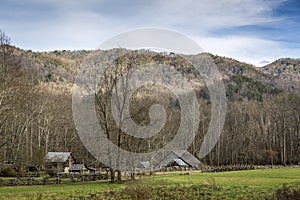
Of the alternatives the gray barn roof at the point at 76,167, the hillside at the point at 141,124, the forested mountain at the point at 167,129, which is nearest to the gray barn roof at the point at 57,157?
the forested mountain at the point at 167,129

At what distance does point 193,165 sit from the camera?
215 ft

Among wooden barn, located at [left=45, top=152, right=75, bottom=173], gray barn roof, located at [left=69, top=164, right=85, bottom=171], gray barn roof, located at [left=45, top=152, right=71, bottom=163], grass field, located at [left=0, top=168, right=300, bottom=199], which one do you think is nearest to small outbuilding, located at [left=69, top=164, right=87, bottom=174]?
gray barn roof, located at [left=69, top=164, right=85, bottom=171]

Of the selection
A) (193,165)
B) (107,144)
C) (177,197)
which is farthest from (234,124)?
(177,197)

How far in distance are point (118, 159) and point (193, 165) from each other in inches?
1241

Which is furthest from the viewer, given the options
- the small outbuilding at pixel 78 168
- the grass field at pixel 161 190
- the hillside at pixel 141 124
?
the small outbuilding at pixel 78 168

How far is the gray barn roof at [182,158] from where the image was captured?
217 feet

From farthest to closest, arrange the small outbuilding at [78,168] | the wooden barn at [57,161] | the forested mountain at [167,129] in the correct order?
the small outbuilding at [78,168]
the wooden barn at [57,161]
the forested mountain at [167,129]

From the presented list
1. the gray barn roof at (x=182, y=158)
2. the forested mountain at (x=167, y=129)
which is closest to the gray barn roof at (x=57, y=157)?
the forested mountain at (x=167, y=129)

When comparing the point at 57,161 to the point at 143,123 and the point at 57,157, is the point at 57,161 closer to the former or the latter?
the point at 57,157

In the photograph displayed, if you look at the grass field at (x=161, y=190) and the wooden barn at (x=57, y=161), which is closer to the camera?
the grass field at (x=161, y=190)

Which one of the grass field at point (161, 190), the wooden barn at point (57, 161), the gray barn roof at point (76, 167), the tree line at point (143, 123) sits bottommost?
the grass field at point (161, 190)

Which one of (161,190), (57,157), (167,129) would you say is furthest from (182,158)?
(161,190)

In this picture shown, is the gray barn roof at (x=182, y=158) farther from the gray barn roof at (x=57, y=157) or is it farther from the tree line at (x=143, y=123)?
the gray barn roof at (x=57, y=157)

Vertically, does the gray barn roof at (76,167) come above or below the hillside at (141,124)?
below
